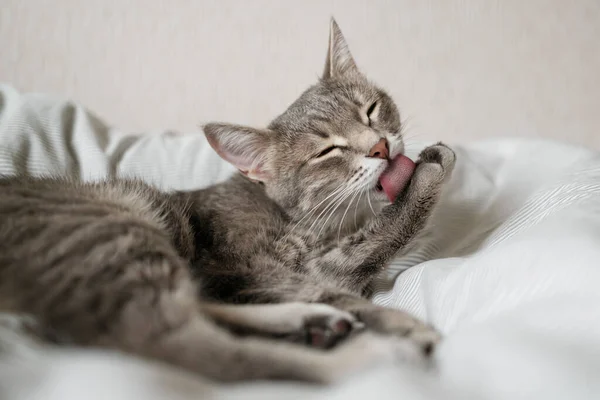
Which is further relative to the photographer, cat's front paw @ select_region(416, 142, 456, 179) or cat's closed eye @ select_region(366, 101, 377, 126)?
cat's closed eye @ select_region(366, 101, 377, 126)

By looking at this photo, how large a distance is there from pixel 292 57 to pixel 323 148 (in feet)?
3.62

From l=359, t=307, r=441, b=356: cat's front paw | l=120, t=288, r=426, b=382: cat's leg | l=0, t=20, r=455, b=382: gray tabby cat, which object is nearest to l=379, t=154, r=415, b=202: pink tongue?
l=0, t=20, r=455, b=382: gray tabby cat

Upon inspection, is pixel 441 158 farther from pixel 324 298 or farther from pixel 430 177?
pixel 324 298

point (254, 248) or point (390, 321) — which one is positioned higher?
point (390, 321)

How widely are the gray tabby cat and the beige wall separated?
2.59 feet

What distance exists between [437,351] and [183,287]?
431 mm

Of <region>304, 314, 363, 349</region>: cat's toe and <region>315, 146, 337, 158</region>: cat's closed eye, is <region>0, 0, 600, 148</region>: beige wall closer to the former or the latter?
<region>315, 146, 337, 158</region>: cat's closed eye

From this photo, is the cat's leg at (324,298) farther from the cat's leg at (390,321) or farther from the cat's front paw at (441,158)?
the cat's front paw at (441,158)

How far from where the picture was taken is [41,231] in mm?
747

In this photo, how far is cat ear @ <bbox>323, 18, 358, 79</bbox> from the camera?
4.81 feet

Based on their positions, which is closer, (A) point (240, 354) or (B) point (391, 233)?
(A) point (240, 354)

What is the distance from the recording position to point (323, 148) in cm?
127

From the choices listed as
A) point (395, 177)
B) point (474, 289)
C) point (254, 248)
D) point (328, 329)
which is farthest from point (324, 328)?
point (395, 177)

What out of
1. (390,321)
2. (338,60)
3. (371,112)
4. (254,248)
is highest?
(338,60)
